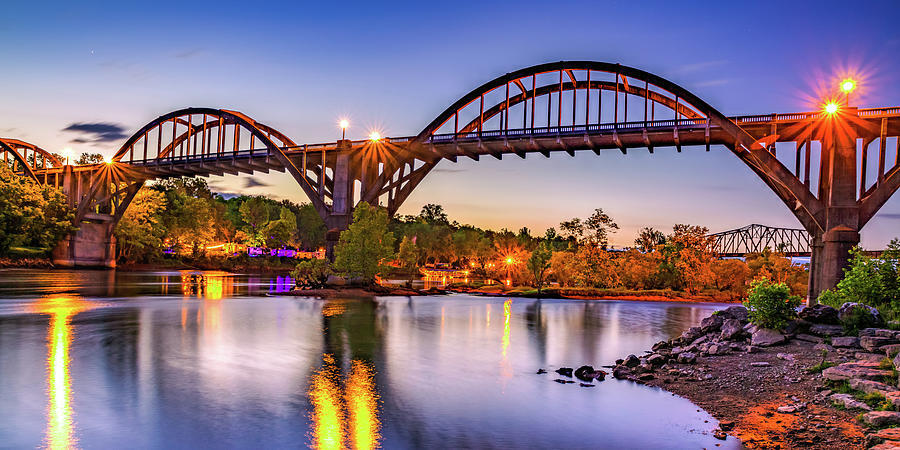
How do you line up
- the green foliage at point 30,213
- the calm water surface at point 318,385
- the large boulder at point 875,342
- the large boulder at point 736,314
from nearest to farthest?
1. the calm water surface at point 318,385
2. the large boulder at point 875,342
3. the large boulder at point 736,314
4. the green foliage at point 30,213

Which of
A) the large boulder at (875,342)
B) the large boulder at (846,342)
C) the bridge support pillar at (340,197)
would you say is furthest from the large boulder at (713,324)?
the bridge support pillar at (340,197)

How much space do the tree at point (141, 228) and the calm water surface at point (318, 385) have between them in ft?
218

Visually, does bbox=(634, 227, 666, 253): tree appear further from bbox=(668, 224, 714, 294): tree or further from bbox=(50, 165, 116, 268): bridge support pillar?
bbox=(50, 165, 116, 268): bridge support pillar

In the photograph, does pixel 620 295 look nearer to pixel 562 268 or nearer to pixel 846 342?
pixel 562 268

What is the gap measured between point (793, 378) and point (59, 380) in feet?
61.3

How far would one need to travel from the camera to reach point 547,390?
16406 millimetres

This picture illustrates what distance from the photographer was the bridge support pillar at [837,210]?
30281 mm

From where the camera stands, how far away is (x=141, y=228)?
97062mm

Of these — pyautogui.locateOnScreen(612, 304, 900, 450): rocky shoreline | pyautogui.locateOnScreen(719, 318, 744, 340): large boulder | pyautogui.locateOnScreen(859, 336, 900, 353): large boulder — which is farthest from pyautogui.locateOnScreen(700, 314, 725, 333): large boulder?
pyautogui.locateOnScreen(859, 336, 900, 353): large boulder

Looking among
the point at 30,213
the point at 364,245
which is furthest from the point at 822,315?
the point at 30,213

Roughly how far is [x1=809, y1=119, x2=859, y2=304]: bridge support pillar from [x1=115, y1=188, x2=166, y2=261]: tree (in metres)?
90.6

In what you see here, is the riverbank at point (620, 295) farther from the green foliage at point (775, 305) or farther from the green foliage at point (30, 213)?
the green foliage at point (30, 213)

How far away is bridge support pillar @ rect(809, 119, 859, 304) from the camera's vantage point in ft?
99.3

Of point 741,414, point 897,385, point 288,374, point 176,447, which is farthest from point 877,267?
point 176,447
